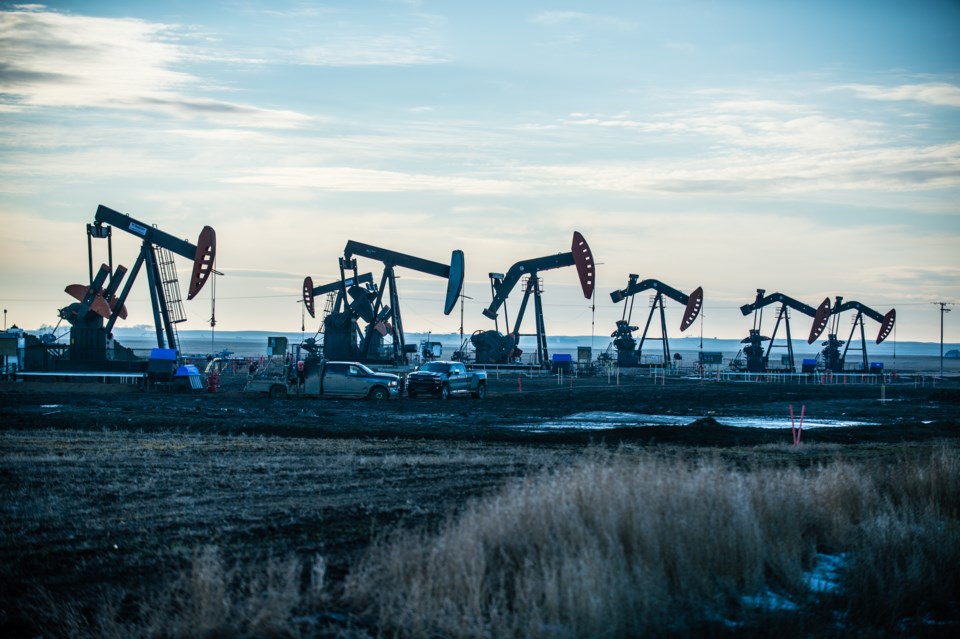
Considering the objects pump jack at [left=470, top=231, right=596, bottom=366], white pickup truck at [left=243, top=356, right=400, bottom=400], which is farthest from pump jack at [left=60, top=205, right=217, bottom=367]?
pump jack at [left=470, top=231, right=596, bottom=366]

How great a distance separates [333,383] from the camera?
128 ft

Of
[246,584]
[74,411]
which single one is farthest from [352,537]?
[74,411]

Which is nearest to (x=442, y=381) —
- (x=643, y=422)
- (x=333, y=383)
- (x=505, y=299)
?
(x=333, y=383)

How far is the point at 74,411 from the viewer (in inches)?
1176

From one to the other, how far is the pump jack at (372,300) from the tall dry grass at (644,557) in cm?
4468

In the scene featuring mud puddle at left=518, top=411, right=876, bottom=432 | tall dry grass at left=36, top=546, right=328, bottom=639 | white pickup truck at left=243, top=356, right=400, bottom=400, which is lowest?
tall dry grass at left=36, top=546, right=328, bottom=639

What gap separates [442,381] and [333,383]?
4.40 metres

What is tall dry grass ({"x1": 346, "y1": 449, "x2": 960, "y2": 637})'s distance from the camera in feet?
27.6

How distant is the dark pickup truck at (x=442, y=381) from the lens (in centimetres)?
4088

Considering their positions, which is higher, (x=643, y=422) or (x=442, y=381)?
(x=442, y=381)

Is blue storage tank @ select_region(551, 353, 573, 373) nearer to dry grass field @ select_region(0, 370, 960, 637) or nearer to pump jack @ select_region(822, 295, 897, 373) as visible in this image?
pump jack @ select_region(822, 295, 897, 373)

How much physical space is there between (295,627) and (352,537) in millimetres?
2971

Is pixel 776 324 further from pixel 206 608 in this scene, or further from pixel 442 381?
pixel 206 608

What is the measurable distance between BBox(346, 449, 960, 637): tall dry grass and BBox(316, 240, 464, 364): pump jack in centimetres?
4468
